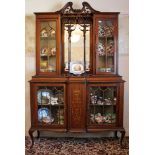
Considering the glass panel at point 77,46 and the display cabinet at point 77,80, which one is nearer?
the display cabinet at point 77,80

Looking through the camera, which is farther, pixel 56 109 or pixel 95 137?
pixel 95 137

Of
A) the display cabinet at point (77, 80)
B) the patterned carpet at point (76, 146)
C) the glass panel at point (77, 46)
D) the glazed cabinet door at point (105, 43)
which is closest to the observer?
the patterned carpet at point (76, 146)

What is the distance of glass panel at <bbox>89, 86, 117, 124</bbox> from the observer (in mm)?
3271

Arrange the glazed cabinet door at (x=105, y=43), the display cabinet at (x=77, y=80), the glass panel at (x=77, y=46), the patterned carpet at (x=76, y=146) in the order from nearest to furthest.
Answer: the patterned carpet at (x=76, y=146), the display cabinet at (x=77, y=80), the glazed cabinet door at (x=105, y=43), the glass panel at (x=77, y=46)

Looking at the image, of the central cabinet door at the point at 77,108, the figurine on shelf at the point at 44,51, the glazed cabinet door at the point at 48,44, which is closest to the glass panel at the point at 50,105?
the central cabinet door at the point at 77,108

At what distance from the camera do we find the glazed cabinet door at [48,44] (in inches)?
133

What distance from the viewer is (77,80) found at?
319cm

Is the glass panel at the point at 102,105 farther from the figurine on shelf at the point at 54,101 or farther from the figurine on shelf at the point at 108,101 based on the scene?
the figurine on shelf at the point at 54,101

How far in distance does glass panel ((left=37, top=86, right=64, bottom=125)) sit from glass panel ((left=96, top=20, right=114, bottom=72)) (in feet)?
2.28

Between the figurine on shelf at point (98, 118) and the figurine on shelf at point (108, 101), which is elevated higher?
the figurine on shelf at point (108, 101)
